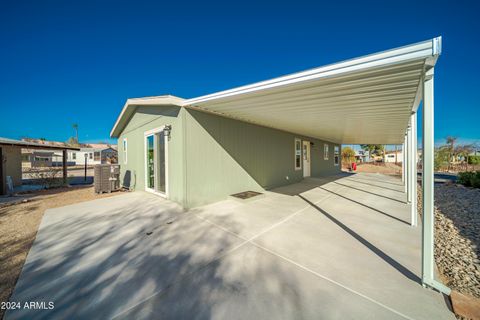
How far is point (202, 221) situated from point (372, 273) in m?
2.77

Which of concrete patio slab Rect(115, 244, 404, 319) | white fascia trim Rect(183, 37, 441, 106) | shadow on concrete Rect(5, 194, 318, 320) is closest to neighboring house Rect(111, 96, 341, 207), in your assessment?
shadow on concrete Rect(5, 194, 318, 320)

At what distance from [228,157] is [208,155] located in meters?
0.75

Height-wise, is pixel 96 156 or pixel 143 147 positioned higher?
pixel 96 156

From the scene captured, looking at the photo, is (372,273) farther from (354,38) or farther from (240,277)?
(354,38)

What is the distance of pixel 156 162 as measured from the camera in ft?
18.5

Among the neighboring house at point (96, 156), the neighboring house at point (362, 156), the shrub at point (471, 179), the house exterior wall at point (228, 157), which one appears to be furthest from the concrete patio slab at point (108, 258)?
the neighboring house at point (362, 156)

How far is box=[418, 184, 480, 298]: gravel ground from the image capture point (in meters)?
1.91

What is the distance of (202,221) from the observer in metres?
3.61

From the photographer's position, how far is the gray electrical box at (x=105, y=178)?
21.1 feet

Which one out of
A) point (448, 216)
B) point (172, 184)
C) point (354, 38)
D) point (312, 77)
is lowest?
point (448, 216)

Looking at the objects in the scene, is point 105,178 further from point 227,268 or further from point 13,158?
point 227,268

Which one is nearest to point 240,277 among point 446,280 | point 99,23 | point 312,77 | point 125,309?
point 125,309

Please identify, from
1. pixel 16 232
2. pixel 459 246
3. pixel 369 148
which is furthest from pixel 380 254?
pixel 369 148

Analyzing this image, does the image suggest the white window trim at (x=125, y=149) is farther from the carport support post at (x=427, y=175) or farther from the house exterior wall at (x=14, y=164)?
the carport support post at (x=427, y=175)
